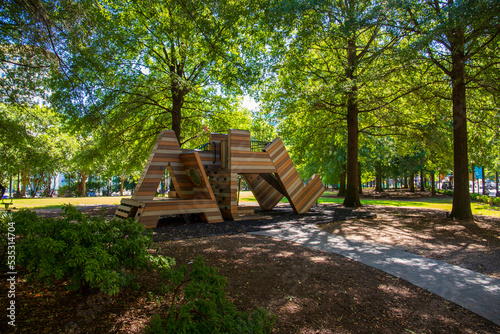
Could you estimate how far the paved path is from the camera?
3.98 metres

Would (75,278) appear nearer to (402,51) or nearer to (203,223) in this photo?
(203,223)

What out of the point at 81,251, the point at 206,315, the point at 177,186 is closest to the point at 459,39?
the point at 177,186

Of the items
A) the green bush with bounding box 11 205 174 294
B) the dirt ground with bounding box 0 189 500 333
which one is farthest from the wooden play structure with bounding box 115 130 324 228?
the green bush with bounding box 11 205 174 294

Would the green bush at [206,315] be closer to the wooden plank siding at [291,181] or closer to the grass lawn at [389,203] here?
the wooden plank siding at [291,181]

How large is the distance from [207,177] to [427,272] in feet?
26.1

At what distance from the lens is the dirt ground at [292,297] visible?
315cm

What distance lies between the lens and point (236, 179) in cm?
1066

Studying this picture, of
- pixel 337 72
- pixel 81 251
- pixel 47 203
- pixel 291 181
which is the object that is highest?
pixel 337 72

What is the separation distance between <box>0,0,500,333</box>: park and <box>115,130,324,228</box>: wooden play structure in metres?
0.07

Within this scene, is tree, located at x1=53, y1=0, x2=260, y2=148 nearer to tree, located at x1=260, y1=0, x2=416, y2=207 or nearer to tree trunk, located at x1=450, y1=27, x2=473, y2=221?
tree, located at x1=260, y1=0, x2=416, y2=207

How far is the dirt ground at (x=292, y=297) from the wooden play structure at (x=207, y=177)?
8.59 ft

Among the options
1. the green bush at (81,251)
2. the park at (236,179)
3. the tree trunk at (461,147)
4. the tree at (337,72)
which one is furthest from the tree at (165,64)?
the tree trunk at (461,147)

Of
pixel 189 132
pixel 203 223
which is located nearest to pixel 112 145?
pixel 189 132

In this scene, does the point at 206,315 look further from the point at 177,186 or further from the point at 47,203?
the point at 47,203
